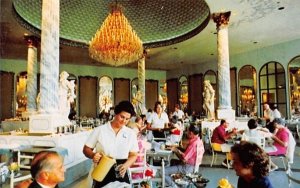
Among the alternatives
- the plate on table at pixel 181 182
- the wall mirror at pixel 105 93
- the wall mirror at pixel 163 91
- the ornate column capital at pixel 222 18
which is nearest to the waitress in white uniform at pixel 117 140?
the plate on table at pixel 181 182

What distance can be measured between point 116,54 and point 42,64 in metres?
2.59

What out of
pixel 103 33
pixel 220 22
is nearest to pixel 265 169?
pixel 103 33

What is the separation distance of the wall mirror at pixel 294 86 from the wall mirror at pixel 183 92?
300 inches

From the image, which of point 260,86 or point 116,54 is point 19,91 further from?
point 260,86

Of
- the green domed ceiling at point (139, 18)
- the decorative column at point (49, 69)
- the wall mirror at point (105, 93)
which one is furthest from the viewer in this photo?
the wall mirror at point (105, 93)

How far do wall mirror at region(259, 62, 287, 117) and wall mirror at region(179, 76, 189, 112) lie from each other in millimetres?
6174

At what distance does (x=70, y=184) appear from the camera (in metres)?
4.93

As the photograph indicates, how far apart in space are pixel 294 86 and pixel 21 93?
49.1ft

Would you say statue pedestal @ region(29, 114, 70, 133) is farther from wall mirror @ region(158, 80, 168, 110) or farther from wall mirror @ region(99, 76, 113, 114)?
wall mirror @ region(158, 80, 168, 110)

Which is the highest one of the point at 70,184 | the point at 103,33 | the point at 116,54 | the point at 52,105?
the point at 103,33

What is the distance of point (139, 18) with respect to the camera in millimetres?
12188

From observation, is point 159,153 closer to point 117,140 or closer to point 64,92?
point 117,140

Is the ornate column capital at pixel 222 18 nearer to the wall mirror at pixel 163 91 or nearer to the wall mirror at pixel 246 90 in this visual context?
the wall mirror at pixel 246 90

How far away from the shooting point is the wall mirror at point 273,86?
13448mm
